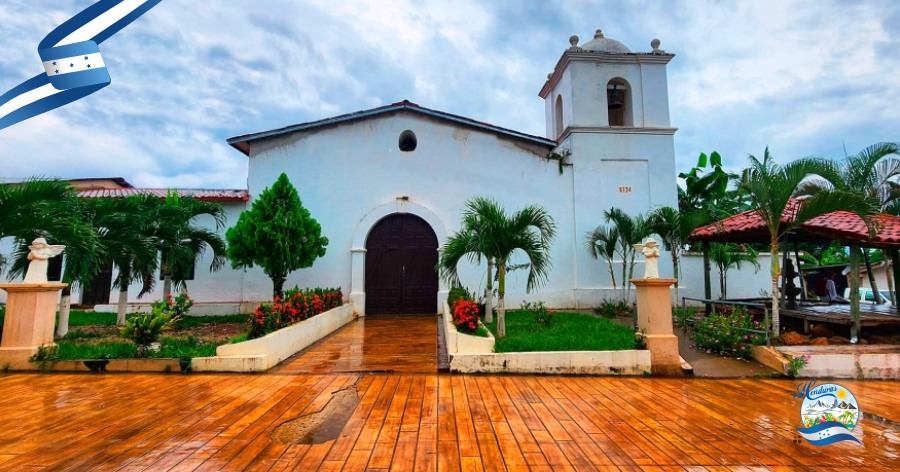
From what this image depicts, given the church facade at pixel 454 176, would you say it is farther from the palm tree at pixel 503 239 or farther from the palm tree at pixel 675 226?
the palm tree at pixel 503 239

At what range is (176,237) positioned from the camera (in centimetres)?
989

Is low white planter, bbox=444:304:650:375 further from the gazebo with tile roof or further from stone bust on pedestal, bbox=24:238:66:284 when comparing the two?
stone bust on pedestal, bbox=24:238:66:284

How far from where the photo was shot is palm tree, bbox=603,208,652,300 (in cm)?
1175

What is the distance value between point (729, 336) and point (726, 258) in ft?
24.1

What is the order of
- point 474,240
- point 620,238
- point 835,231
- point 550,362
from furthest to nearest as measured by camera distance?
1. point 620,238
2. point 474,240
3. point 835,231
4. point 550,362

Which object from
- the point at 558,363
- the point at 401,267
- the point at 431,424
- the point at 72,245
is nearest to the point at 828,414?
the point at 558,363

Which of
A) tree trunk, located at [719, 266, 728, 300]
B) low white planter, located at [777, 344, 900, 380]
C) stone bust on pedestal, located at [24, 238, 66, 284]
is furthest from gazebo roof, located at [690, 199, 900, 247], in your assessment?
stone bust on pedestal, located at [24, 238, 66, 284]

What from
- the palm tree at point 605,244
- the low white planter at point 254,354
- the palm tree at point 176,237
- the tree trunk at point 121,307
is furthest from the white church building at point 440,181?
the low white planter at point 254,354

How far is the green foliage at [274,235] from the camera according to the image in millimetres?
10125

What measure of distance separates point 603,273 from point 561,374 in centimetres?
744

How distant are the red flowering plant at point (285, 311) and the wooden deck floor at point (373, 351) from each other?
2.04ft

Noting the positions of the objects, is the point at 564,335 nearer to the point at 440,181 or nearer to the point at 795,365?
the point at 795,365

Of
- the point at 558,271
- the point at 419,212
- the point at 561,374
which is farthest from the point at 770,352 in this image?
the point at 419,212

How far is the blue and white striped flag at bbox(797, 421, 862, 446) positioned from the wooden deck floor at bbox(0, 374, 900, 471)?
0.22ft
